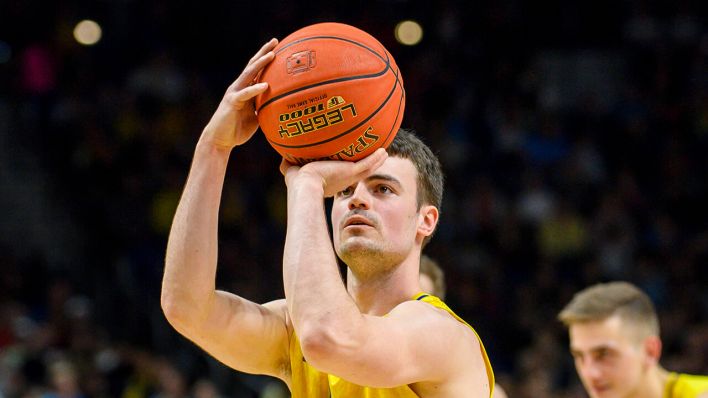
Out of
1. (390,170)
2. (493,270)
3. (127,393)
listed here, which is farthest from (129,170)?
(390,170)

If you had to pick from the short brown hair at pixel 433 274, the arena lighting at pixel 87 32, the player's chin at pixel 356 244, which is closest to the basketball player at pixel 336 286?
the player's chin at pixel 356 244

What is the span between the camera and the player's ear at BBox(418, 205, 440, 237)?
11.6 feet

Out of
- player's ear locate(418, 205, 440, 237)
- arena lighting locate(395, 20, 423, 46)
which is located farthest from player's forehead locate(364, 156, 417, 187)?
arena lighting locate(395, 20, 423, 46)

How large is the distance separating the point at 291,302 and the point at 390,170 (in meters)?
0.75

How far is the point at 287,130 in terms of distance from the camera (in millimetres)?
3080

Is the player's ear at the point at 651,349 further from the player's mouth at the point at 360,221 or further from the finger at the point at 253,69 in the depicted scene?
the finger at the point at 253,69

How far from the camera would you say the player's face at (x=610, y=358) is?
4.58 metres

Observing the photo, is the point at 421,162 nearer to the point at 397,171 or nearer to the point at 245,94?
the point at 397,171

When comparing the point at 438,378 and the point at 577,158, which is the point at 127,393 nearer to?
the point at 577,158

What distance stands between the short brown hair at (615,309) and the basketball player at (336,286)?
144 centimetres

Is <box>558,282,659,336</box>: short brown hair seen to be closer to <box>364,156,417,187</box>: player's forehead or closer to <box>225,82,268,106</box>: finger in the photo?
<box>364,156,417,187</box>: player's forehead

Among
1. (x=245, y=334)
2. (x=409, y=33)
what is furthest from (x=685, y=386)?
(x=409, y=33)

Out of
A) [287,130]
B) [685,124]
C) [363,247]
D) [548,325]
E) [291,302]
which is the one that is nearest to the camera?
[291,302]

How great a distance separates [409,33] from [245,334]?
29.3ft
